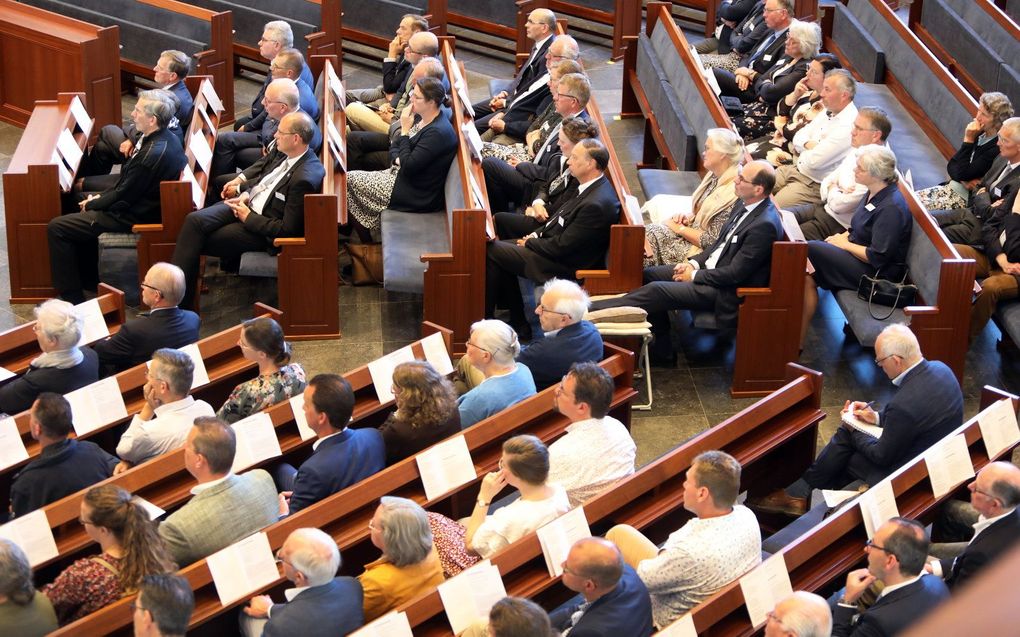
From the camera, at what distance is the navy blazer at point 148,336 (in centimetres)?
486

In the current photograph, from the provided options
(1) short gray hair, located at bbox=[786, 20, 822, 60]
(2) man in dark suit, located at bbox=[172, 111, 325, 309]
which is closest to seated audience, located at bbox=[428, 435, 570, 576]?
Answer: (2) man in dark suit, located at bbox=[172, 111, 325, 309]

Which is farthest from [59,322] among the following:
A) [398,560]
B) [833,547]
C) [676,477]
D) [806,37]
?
[806,37]

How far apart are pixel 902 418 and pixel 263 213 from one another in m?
3.21

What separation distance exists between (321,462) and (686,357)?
241 centimetres

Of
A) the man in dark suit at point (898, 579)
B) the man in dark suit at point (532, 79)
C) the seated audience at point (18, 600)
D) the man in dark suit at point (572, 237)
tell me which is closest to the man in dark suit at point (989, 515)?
the man in dark suit at point (898, 579)

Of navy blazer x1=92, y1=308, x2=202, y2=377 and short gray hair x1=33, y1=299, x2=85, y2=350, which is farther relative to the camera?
navy blazer x1=92, y1=308, x2=202, y2=377

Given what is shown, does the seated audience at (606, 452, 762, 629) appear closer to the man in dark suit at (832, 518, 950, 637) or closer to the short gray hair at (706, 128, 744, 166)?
the man in dark suit at (832, 518, 950, 637)

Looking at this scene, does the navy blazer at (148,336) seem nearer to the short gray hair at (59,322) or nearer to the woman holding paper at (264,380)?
the short gray hair at (59,322)

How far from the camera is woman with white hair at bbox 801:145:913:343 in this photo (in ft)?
17.1

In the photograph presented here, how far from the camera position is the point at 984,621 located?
0.22 meters

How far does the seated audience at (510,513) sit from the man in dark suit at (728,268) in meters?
1.82

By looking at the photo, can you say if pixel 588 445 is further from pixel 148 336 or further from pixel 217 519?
pixel 148 336

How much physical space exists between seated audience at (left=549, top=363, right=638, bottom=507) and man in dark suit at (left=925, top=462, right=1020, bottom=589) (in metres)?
1.00

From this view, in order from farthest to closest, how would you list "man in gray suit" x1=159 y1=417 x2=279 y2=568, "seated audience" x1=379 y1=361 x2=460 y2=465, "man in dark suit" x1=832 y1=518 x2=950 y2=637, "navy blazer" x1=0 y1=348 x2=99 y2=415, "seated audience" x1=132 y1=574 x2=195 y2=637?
"navy blazer" x1=0 y1=348 x2=99 y2=415, "seated audience" x1=379 y1=361 x2=460 y2=465, "man in gray suit" x1=159 y1=417 x2=279 y2=568, "man in dark suit" x1=832 y1=518 x2=950 y2=637, "seated audience" x1=132 y1=574 x2=195 y2=637
